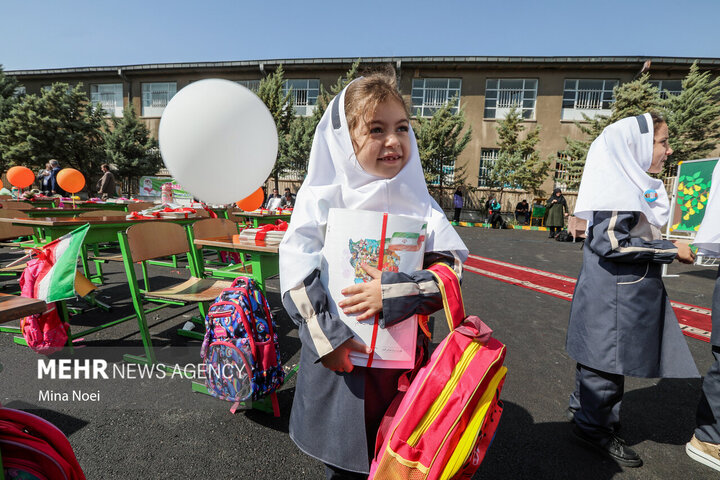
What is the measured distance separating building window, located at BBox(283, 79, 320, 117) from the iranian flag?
64.7 feet

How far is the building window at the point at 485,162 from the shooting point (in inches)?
755

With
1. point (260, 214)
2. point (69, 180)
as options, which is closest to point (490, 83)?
point (260, 214)

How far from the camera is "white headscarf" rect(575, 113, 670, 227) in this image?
5.58ft

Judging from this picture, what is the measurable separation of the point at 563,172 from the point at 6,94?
109 ft

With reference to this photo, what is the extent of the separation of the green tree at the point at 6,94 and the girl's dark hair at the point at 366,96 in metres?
27.8

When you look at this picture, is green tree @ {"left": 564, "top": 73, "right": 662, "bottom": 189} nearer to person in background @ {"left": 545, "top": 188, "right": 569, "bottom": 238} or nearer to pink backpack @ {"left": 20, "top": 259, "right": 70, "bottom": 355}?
person in background @ {"left": 545, "top": 188, "right": 569, "bottom": 238}

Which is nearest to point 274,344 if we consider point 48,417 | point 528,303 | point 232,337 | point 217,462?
point 232,337

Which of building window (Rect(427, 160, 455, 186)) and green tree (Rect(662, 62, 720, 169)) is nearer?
green tree (Rect(662, 62, 720, 169))

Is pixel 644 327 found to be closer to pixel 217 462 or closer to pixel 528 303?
pixel 217 462

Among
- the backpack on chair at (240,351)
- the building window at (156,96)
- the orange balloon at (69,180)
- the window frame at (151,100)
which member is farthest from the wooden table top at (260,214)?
the window frame at (151,100)

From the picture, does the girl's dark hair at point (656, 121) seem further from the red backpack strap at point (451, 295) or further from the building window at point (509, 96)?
the building window at point (509, 96)

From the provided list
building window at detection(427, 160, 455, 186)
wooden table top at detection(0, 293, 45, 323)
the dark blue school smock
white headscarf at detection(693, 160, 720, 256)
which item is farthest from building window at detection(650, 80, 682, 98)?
wooden table top at detection(0, 293, 45, 323)

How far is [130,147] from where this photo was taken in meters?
19.2

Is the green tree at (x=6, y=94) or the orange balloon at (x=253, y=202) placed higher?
the green tree at (x=6, y=94)
